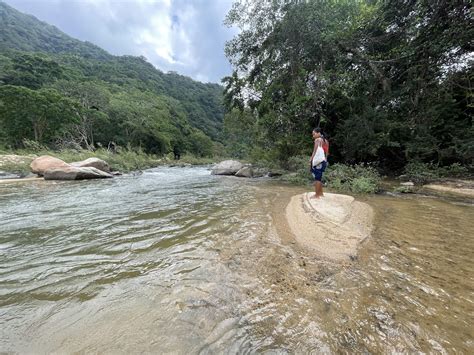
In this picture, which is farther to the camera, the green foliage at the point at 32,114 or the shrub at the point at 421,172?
the green foliage at the point at 32,114

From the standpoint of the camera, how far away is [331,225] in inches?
162

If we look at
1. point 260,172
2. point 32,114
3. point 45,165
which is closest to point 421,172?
point 260,172

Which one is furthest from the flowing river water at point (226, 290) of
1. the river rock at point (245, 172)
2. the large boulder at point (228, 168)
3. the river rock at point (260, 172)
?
the large boulder at point (228, 168)

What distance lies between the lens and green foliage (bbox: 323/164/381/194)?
27.9 ft

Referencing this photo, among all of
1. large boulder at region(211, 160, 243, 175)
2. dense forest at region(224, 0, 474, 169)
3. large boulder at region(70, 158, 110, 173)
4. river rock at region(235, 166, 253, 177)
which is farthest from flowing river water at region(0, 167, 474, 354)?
large boulder at region(211, 160, 243, 175)

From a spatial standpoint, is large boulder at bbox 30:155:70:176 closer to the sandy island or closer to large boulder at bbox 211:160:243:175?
large boulder at bbox 211:160:243:175

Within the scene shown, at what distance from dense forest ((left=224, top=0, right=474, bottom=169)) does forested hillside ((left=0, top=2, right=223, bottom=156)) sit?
2005cm

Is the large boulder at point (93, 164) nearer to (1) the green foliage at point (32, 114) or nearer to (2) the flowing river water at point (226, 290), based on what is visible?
(2) the flowing river water at point (226, 290)

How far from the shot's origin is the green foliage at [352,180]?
27.9 ft

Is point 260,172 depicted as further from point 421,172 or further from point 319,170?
point 319,170

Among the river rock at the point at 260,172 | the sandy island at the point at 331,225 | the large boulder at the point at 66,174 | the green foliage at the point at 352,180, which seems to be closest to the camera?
the sandy island at the point at 331,225

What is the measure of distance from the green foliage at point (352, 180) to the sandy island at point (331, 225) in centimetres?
323

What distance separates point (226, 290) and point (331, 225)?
2.37 meters

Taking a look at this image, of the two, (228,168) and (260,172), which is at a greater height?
(228,168)
